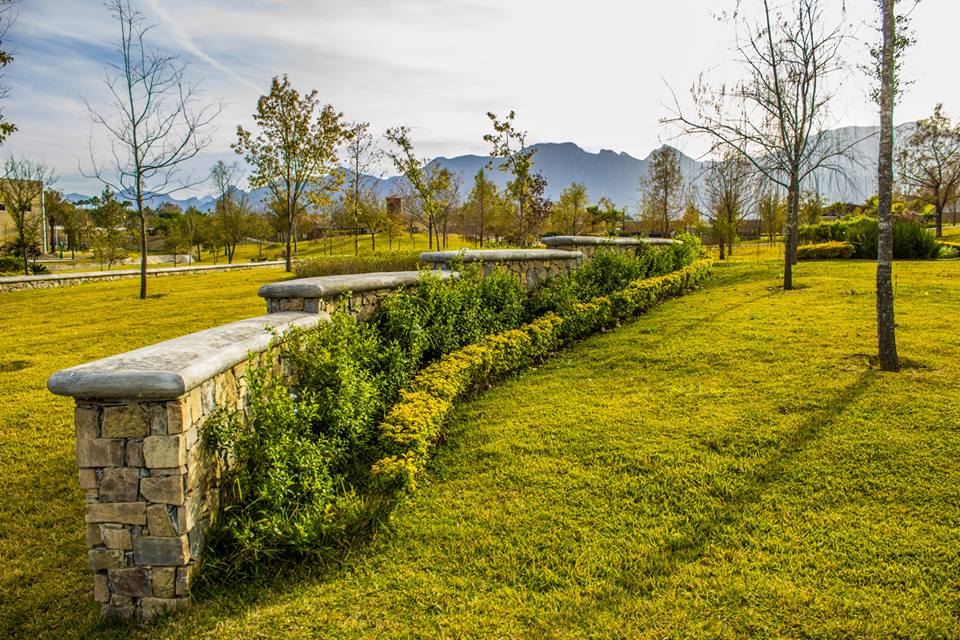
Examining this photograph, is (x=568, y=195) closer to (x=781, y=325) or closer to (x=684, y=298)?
(x=684, y=298)

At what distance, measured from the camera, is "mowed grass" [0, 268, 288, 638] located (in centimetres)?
355

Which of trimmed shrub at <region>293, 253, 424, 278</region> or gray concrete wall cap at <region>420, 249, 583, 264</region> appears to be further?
trimmed shrub at <region>293, 253, 424, 278</region>

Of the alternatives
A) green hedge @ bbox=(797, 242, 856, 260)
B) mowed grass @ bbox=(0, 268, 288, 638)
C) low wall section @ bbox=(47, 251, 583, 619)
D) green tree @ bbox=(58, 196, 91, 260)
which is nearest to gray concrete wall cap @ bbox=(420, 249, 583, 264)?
mowed grass @ bbox=(0, 268, 288, 638)

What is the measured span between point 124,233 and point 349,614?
46789mm

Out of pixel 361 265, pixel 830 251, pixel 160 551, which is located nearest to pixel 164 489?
pixel 160 551

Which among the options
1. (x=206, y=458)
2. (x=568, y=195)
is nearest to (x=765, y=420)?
(x=206, y=458)

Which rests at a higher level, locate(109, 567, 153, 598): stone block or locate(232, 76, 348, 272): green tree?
locate(232, 76, 348, 272): green tree

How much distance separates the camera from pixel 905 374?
6.41 m

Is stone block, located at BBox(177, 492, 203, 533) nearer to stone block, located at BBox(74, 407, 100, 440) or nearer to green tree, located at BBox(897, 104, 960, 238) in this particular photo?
stone block, located at BBox(74, 407, 100, 440)

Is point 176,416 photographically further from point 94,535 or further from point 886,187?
point 886,187

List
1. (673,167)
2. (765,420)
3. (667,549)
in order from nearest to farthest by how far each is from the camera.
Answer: (667,549) → (765,420) → (673,167)

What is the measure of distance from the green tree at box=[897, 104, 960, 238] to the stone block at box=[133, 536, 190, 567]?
39921 millimetres

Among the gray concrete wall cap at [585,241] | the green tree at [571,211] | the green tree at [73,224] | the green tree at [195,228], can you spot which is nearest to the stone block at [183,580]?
the gray concrete wall cap at [585,241]

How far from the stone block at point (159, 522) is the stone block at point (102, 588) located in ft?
1.44
